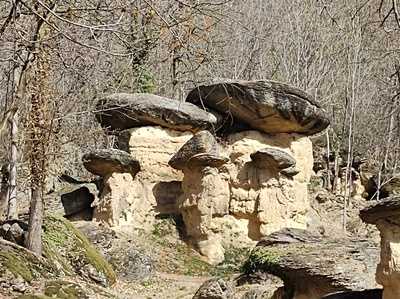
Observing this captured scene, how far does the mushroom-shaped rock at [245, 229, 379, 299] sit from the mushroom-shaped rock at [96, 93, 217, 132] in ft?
21.7

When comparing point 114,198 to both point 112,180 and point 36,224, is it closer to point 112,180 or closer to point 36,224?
point 112,180

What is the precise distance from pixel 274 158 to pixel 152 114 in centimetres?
295

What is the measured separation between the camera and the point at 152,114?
52.6 ft

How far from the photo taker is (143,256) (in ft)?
45.4

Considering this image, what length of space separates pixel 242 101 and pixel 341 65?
9249 mm

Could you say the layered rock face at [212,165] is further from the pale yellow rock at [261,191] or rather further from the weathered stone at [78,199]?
the weathered stone at [78,199]

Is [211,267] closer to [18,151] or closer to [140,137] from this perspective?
[140,137]

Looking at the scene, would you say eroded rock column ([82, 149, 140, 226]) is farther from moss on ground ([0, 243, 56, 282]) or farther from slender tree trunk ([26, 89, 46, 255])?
moss on ground ([0, 243, 56, 282])

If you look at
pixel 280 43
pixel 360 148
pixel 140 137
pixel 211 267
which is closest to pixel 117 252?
pixel 211 267

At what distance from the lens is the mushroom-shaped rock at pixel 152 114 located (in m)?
16.0

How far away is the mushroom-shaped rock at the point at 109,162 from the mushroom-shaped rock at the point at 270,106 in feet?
7.06

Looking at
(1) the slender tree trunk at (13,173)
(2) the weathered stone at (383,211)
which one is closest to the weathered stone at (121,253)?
(1) the slender tree trunk at (13,173)

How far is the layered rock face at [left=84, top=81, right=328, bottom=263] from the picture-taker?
1548 cm

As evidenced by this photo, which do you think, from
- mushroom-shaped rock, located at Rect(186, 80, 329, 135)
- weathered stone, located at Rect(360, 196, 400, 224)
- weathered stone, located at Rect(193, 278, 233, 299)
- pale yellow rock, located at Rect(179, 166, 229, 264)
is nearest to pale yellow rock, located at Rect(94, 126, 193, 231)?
pale yellow rock, located at Rect(179, 166, 229, 264)
